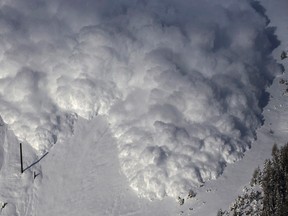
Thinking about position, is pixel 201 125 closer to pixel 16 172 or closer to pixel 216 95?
pixel 216 95

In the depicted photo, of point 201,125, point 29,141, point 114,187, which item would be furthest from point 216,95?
point 29,141

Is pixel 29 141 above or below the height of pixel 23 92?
below

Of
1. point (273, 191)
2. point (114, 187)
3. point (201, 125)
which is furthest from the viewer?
point (201, 125)

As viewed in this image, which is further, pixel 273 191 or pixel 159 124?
pixel 159 124

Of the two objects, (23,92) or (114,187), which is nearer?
(114,187)

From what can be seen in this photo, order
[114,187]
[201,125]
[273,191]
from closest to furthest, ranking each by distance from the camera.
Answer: [273,191] < [114,187] < [201,125]

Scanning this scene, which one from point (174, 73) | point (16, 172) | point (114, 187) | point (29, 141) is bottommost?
point (114, 187)

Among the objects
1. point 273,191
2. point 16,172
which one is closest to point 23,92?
point 16,172

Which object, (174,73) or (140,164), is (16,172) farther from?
(174,73)

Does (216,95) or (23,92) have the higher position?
(23,92)
